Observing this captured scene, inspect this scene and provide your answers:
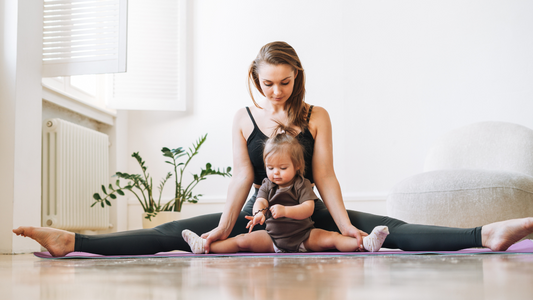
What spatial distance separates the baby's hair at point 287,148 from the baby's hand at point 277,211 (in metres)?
0.21

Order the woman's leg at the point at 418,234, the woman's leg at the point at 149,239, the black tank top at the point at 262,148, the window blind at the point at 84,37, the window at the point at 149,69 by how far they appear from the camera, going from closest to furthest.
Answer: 1. the woman's leg at the point at 418,234
2. the woman's leg at the point at 149,239
3. the black tank top at the point at 262,148
4. the window blind at the point at 84,37
5. the window at the point at 149,69

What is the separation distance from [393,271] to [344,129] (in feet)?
9.25

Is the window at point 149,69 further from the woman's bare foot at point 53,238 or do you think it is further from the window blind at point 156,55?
the woman's bare foot at point 53,238

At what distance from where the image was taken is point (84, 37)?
9.36 feet

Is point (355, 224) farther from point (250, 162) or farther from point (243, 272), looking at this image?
point (243, 272)

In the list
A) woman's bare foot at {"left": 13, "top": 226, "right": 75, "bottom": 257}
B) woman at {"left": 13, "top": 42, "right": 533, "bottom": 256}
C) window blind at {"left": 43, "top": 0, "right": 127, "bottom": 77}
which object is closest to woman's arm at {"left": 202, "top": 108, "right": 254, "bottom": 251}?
woman at {"left": 13, "top": 42, "right": 533, "bottom": 256}

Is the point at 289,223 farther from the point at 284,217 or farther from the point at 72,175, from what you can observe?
the point at 72,175

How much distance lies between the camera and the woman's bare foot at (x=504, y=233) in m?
1.37

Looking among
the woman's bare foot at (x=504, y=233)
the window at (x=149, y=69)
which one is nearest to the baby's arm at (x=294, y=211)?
the woman's bare foot at (x=504, y=233)

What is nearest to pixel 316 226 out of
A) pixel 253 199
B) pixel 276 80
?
pixel 253 199

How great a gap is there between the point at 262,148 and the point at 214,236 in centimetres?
39

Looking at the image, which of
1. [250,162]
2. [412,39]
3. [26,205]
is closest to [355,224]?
[250,162]

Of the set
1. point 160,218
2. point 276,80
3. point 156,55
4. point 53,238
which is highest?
point 156,55

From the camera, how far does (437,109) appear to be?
11.7 ft
